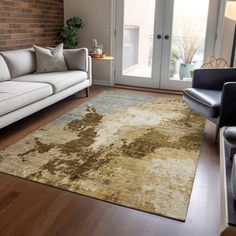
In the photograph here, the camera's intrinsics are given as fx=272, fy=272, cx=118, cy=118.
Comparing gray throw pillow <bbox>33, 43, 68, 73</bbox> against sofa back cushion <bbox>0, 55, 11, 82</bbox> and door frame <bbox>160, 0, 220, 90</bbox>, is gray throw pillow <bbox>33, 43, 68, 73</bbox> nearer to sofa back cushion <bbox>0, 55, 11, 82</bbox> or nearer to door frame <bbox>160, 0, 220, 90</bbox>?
sofa back cushion <bbox>0, 55, 11, 82</bbox>

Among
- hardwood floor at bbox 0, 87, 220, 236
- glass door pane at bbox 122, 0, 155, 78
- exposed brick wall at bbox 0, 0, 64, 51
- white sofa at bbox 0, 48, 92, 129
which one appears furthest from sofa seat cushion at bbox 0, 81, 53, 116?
glass door pane at bbox 122, 0, 155, 78

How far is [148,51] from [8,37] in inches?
88.2

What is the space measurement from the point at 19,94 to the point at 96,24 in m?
2.53

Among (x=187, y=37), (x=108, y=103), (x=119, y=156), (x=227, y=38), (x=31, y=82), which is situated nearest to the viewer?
(x=119, y=156)

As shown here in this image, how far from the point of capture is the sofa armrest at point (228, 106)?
244 centimetres

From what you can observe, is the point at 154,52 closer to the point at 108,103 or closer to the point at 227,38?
the point at 227,38

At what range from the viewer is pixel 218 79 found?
10.4 feet

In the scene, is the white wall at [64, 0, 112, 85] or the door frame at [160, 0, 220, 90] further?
the white wall at [64, 0, 112, 85]

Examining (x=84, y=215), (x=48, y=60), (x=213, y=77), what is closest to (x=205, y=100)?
(x=213, y=77)

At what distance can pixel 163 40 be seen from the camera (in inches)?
179

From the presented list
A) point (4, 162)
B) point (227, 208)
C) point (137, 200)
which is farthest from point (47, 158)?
point (227, 208)

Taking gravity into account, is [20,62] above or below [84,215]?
above

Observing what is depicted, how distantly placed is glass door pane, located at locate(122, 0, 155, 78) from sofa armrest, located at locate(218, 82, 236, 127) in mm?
2410

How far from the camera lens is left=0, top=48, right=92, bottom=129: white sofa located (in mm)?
2762
